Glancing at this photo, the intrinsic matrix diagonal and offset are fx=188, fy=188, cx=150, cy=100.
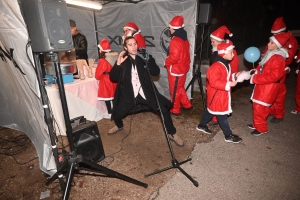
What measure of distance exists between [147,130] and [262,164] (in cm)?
230

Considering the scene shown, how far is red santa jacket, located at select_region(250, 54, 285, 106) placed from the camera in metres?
3.29

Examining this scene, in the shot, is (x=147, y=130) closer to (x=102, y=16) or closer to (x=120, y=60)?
(x=120, y=60)

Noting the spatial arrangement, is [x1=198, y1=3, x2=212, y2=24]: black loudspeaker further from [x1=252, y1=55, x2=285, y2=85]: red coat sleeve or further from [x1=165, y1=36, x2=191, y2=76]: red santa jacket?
[x1=252, y1=55, x2=285, y2=85]: red coat sleeve

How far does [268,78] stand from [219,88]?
0.94 meters

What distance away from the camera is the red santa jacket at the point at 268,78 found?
10.8 ft

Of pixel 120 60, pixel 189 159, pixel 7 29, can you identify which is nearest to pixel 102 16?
pixel 120 60

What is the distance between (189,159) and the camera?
3166mm

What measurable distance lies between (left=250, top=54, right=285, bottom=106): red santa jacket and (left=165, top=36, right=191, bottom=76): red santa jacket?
1.60 meters

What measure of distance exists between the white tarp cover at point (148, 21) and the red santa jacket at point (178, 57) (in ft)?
1.53

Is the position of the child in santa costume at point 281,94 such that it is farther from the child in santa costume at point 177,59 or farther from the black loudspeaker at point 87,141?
the black loudspeaker at point 87,141

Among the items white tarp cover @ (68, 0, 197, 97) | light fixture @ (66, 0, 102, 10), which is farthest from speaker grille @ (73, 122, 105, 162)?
light fixture @ (66, 0, 102, 10)

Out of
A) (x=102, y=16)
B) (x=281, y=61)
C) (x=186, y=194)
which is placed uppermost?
(x=102, y=16)

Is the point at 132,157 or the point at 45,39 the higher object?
the point at 45,39

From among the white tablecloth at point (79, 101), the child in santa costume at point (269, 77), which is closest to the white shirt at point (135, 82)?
the white tablecloth at point (79, 101)
